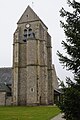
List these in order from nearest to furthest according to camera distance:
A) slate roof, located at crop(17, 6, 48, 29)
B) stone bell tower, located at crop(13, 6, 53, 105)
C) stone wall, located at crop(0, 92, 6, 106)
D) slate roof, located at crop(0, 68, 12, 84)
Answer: stone bell tower, located at crop(13, 6, 53, 105)
slate roof, located at crop(17, 6, 48, 29)
stone wall, located at crop(0, 92, 6, 106)
slate roof, located at crop(0, 68, 12, 84)

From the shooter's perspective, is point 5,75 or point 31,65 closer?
point 31,65

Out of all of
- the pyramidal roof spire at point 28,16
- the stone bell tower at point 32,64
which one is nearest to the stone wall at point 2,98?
the stone bell tower at point 32,64

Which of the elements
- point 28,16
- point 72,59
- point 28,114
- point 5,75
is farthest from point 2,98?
point 72,59

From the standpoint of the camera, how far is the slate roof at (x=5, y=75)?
62719 millimetres

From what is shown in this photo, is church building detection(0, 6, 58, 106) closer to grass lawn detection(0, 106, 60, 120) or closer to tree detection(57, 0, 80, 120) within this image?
grass lawn detection(0, 106, 60, 120)

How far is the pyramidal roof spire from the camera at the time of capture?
186 ft

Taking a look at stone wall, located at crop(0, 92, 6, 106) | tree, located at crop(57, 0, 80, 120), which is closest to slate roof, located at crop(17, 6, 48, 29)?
stone wall, located at crop(0, 92, 6, 106)

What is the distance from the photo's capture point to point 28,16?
5744cm

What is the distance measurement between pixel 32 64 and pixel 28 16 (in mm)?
11056

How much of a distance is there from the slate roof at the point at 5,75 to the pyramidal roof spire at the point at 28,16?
43.1ft

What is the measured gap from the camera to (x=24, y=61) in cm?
5484

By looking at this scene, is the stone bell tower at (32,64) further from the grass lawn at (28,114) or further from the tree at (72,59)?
the tree at (72,59)

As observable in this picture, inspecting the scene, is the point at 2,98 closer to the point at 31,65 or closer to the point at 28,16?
the point at 31,65

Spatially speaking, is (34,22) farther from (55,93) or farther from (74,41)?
(74,41)
